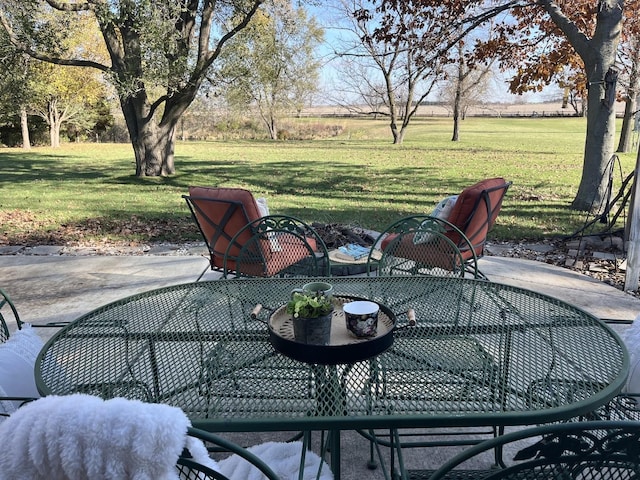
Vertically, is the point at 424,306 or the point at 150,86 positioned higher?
the point at 150,86

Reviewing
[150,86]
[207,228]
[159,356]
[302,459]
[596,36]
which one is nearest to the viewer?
[302,459]

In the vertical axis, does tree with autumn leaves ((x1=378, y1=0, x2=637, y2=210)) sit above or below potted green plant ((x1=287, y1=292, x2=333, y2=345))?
above

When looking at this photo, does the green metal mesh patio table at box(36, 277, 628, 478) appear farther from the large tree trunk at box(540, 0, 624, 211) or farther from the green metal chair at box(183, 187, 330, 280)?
the large tree trunk at box(540, 0, 624, 211)

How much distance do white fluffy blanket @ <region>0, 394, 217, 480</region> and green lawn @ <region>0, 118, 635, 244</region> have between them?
561 centimetres

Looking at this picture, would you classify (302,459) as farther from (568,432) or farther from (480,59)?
(480,59)

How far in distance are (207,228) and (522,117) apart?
45508mm

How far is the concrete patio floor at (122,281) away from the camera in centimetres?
384

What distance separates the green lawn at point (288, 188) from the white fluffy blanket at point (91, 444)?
5609mm

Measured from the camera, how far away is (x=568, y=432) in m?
1.02

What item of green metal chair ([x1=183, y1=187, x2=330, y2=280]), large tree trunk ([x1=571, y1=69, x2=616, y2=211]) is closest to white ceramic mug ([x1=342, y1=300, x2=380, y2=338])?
green metal chair ([x1=183, y1=187, x2=330, y2=280])

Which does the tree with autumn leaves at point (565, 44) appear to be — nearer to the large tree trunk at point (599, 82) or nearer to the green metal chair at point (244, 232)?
the large tree trunk at point (599, 82)

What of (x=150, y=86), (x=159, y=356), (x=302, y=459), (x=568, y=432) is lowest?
(x=302, y=459)

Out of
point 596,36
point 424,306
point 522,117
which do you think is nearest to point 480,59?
point 596,36

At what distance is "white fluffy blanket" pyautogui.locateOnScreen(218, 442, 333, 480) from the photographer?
1.61 m
